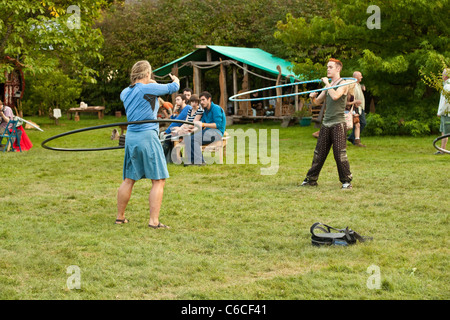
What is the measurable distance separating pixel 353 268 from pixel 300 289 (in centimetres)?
69

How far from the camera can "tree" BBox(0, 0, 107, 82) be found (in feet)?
56.0

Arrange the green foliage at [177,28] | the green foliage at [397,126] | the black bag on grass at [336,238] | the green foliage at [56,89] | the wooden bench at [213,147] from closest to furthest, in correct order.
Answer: the black bag on grass at [336,238]
the wooden bench at [213,147]
the green foliage at [397,126]
the green foliage at [56,89]
the green foliage at [177,28]

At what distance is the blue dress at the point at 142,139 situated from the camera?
6410 millimetres

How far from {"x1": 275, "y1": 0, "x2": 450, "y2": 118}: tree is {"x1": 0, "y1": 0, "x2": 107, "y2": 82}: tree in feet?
20.3

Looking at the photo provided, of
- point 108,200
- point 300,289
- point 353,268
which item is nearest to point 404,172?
point 108,200

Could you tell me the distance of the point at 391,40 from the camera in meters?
17.2

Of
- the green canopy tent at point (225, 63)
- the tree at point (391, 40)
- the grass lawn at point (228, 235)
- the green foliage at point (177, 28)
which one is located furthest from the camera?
the green foliage at point (177, 28)

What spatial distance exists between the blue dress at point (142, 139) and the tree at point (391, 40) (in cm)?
1057

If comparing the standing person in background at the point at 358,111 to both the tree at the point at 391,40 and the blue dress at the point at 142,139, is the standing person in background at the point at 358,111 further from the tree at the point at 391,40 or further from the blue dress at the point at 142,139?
the blue dress at the point at 142,139

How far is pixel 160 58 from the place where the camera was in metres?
32.5

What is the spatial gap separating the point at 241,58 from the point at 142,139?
1820 centimetres

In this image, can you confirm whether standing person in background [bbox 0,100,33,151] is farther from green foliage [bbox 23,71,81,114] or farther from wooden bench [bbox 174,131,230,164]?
green foliage [bbox 23,71,81,114]

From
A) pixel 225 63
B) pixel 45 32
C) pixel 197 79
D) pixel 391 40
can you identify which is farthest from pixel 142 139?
pixel 197 79

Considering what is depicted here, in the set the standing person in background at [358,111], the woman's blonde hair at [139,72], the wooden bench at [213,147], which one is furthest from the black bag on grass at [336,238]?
the standing person in background at [358,111]
